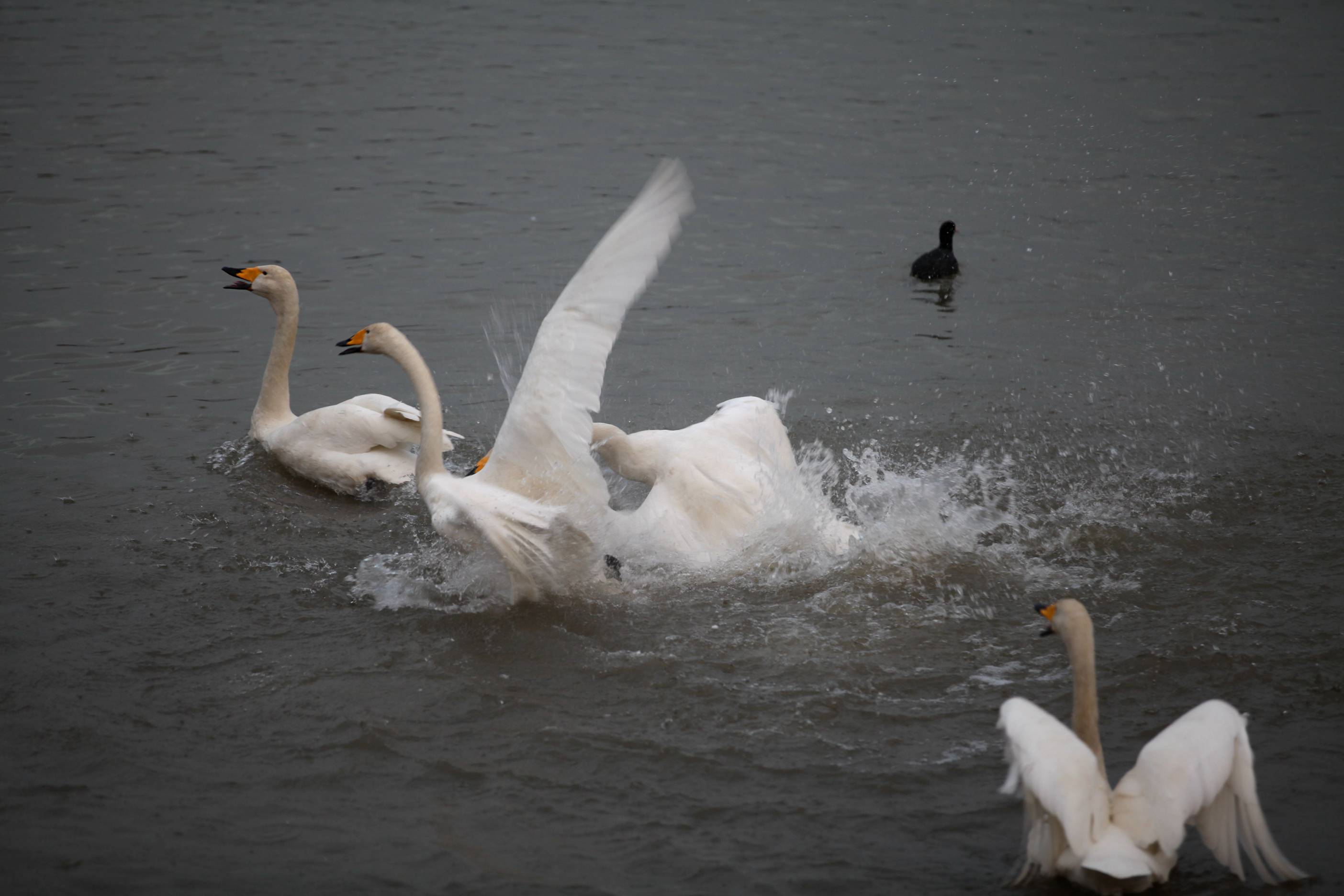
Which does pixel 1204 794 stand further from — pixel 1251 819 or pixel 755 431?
pixel 755 431

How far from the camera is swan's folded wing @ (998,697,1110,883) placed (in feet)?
11.1

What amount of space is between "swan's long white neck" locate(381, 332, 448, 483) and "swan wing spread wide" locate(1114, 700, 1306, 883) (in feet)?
10.1

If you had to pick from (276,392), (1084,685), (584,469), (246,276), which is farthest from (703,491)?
(246,276)

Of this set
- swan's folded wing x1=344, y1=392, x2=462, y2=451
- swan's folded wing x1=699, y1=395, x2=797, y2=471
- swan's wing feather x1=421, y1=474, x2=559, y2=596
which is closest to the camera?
swan's wing feather x1=421, y1=474, x2=559, y2=596

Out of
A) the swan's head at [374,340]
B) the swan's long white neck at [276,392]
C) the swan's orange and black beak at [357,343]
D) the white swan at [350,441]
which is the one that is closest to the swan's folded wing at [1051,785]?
the swan's head at [374,340]

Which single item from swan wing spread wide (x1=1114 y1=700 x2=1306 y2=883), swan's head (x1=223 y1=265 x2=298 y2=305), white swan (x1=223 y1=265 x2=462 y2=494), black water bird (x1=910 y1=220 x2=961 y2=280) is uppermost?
black water bird (x1=910 y1=220 x2=961 y2=280)

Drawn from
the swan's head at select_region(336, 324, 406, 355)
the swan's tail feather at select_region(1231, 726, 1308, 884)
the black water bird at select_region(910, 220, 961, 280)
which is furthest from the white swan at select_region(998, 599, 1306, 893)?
the black water bird at select_region(910, 220, 961, 280)

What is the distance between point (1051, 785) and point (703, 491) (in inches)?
109

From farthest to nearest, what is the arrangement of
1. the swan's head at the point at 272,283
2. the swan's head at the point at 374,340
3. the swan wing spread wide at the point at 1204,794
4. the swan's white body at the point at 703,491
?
the swan's head at the point at 272,283
the swan's head at the point at 374,340
the swan's white body at the point at 703,491
the swan wing spread wide at the point at 1204,794

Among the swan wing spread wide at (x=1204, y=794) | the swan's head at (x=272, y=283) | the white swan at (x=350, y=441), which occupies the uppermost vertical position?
the swan's head at (x=272, y=283)

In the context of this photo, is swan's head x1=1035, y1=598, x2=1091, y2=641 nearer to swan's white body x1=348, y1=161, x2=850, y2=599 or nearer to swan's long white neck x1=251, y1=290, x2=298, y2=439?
swan's white body x1=348, y1=161, x2=850, y2=599

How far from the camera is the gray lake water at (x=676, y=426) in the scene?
4.12 m

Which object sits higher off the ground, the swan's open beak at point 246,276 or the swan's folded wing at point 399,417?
the swan's open beak at point 246,276

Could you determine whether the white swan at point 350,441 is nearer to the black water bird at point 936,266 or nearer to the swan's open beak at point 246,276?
the swan's open beak at point 246,276
